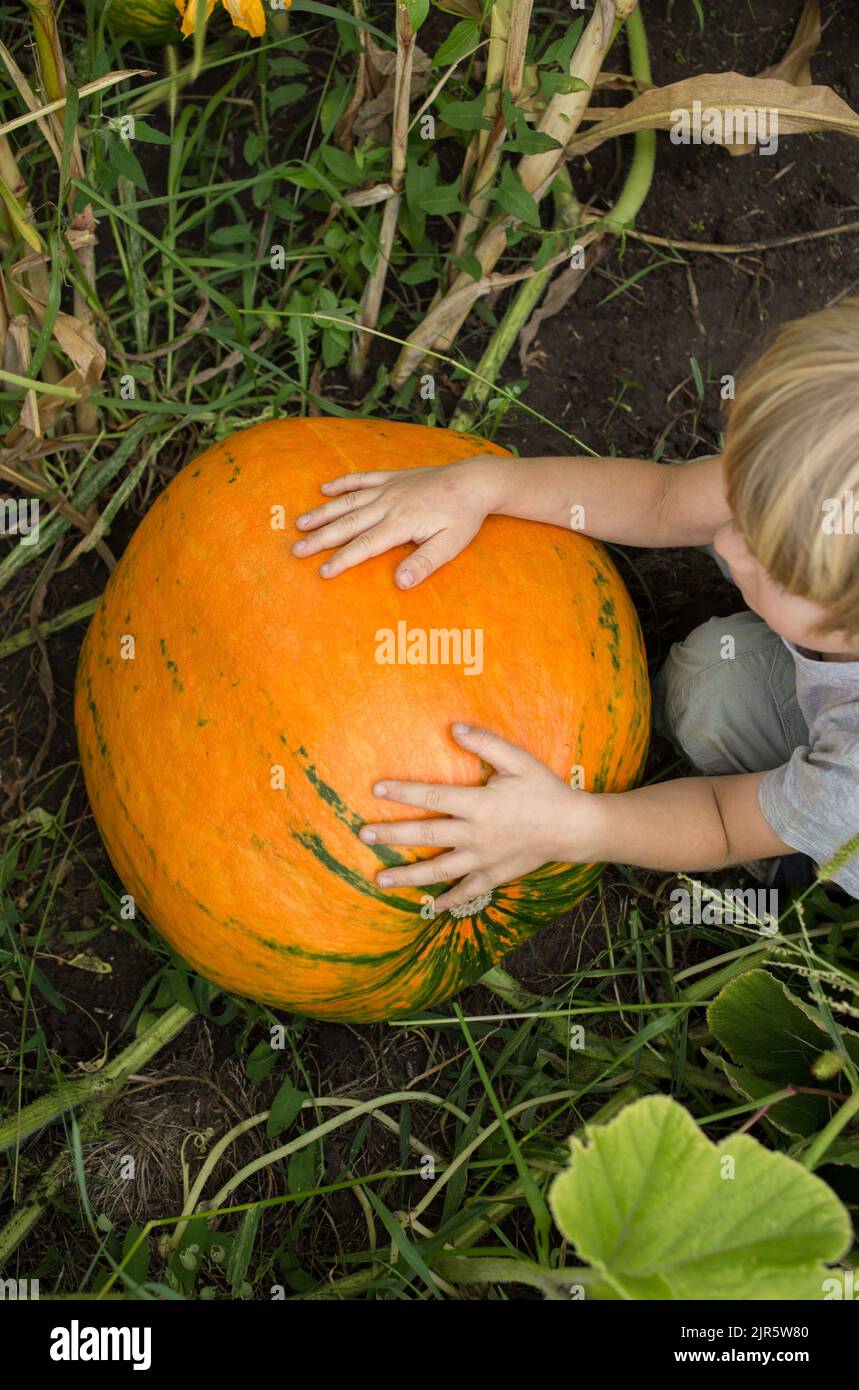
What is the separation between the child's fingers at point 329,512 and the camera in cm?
145

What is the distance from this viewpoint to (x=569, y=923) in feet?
6.50

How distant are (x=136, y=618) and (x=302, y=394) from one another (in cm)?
71

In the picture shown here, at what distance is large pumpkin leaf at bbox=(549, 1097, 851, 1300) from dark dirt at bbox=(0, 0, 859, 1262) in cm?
89

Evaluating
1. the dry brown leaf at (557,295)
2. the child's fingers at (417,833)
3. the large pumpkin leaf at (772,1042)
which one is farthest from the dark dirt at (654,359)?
the child's fingers at (417,833)

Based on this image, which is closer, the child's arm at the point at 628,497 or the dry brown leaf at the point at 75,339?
the child's arm at the point at 628,497

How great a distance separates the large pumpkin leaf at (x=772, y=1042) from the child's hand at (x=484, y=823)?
365mm

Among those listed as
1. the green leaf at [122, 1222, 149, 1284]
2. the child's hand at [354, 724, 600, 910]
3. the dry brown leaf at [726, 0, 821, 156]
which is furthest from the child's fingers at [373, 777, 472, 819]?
the dry brown leaf at [726, 0, 821, 156]

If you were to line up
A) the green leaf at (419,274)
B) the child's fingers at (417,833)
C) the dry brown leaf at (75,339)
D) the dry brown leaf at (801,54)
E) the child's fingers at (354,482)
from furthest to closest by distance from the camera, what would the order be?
the dry brown leaf at (801,54) < the green leaf at (419,274) < the dry brown leaf at (75,339) < the child's fingers at (354,482) < the child's fingers at (417,833)

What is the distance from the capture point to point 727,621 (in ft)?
6.18

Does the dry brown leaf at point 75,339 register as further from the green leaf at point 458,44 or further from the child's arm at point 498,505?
the green leaf at point 458,44

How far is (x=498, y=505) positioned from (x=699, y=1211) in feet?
2.90

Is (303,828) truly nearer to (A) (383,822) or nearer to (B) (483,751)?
(A) (383,822)

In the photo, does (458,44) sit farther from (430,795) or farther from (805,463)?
(430,795)
